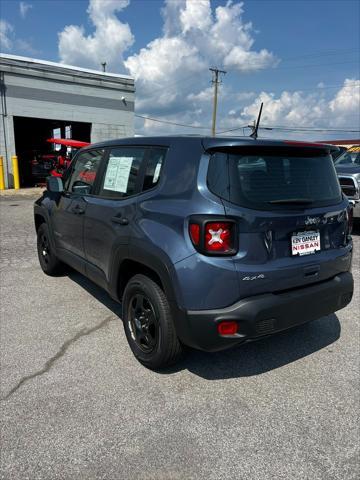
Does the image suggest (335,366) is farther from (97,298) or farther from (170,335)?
(97,298)

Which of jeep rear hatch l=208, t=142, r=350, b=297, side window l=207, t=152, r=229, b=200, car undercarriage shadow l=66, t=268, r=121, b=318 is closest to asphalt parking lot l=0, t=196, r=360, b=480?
car undercarriage shadow l=66, t=268, r=121, b=318

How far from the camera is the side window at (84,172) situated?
3.82 meters

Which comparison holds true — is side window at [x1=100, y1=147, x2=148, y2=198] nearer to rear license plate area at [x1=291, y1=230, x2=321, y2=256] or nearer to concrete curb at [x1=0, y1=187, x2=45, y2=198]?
rear license plate area at [x1=291, y1=230, x2=321, y2=256]

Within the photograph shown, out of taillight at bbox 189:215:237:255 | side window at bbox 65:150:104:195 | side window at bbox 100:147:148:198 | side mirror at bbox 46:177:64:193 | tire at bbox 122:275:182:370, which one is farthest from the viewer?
side mirror at bbox 46:177:64:193

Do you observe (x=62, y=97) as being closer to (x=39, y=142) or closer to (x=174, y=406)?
(x=39, y=142)

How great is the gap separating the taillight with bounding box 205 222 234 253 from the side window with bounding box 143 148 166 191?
27.4 inches

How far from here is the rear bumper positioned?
95.7 inches

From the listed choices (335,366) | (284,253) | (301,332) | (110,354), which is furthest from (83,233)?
(335,366)

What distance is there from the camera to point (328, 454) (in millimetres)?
2188

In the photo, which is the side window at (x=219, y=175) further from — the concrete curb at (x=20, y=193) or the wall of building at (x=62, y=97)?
the wall of building at (x=62, y=97)

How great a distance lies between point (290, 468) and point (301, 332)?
5.64ft

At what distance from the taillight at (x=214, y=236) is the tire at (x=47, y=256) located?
117 inches

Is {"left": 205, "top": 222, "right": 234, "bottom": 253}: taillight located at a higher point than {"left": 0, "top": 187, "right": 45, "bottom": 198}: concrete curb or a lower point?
higher

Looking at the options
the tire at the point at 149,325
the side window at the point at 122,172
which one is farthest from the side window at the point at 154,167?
the tire at the point at 149,325
